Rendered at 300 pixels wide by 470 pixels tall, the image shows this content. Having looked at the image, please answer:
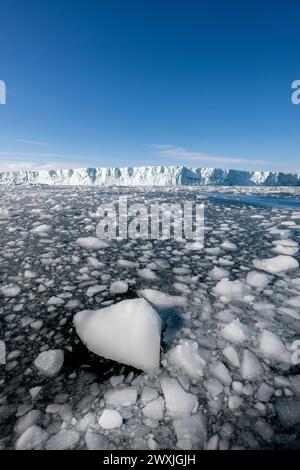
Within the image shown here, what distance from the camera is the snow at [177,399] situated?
89 cm

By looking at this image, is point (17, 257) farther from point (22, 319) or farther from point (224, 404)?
point (224, 404)

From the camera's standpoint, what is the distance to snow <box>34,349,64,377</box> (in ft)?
3.46

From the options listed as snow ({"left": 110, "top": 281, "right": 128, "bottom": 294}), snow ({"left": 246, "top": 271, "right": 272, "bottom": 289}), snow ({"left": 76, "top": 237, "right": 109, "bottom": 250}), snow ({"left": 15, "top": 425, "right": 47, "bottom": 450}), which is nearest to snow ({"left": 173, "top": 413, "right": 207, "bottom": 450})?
snow ({"left": 15, "top": 425, "right": 47, "bottom": 450})

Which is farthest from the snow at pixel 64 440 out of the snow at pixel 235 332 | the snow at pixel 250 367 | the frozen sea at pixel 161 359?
Result: the snow at pixel 235 332

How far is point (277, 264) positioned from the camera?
2121 mm

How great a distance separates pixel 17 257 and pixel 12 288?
23.9 inches

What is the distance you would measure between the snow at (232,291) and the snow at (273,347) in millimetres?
343

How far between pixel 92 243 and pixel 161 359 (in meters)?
1.65

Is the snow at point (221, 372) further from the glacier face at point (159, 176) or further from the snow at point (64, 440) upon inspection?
the glacier face at point (159, 176)

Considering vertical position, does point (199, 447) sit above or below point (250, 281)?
below

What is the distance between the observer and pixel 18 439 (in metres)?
0.81

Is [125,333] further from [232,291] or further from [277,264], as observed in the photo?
[277,264]

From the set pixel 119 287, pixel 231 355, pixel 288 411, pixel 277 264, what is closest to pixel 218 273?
pixel 277 264

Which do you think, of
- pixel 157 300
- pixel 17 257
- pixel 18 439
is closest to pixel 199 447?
pixel 18 439
